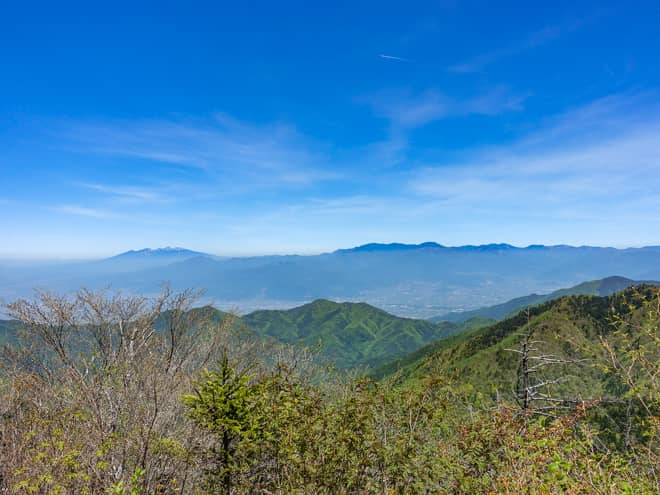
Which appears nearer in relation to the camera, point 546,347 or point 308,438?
point 308,438

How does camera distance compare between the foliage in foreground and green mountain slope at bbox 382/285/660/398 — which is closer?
the foliage in foreground

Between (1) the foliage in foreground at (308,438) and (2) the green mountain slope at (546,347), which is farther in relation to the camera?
(2) the green mountain slope at (546,347)

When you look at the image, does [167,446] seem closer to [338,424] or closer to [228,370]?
[228,370]

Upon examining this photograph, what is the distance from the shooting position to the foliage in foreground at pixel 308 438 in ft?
25.5

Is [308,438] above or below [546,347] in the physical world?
above

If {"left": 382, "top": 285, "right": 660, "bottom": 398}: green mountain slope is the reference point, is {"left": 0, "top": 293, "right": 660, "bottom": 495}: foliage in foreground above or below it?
above

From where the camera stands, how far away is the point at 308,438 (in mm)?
9703

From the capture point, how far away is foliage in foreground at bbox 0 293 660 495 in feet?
25.5

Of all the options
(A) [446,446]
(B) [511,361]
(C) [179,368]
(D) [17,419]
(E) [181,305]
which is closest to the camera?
(A) [446,446]

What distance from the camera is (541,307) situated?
414 feet

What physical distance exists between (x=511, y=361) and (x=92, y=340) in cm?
10442

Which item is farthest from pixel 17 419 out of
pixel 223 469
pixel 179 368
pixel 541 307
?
pixel 541 307

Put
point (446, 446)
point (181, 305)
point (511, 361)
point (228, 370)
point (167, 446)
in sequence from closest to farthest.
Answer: point (446, 446)
point (228, 370)
point (167, 446)
point (181, 305)
point (511, 361)

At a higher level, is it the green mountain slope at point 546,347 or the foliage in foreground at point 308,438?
the foliage in foreground at point 308,438
